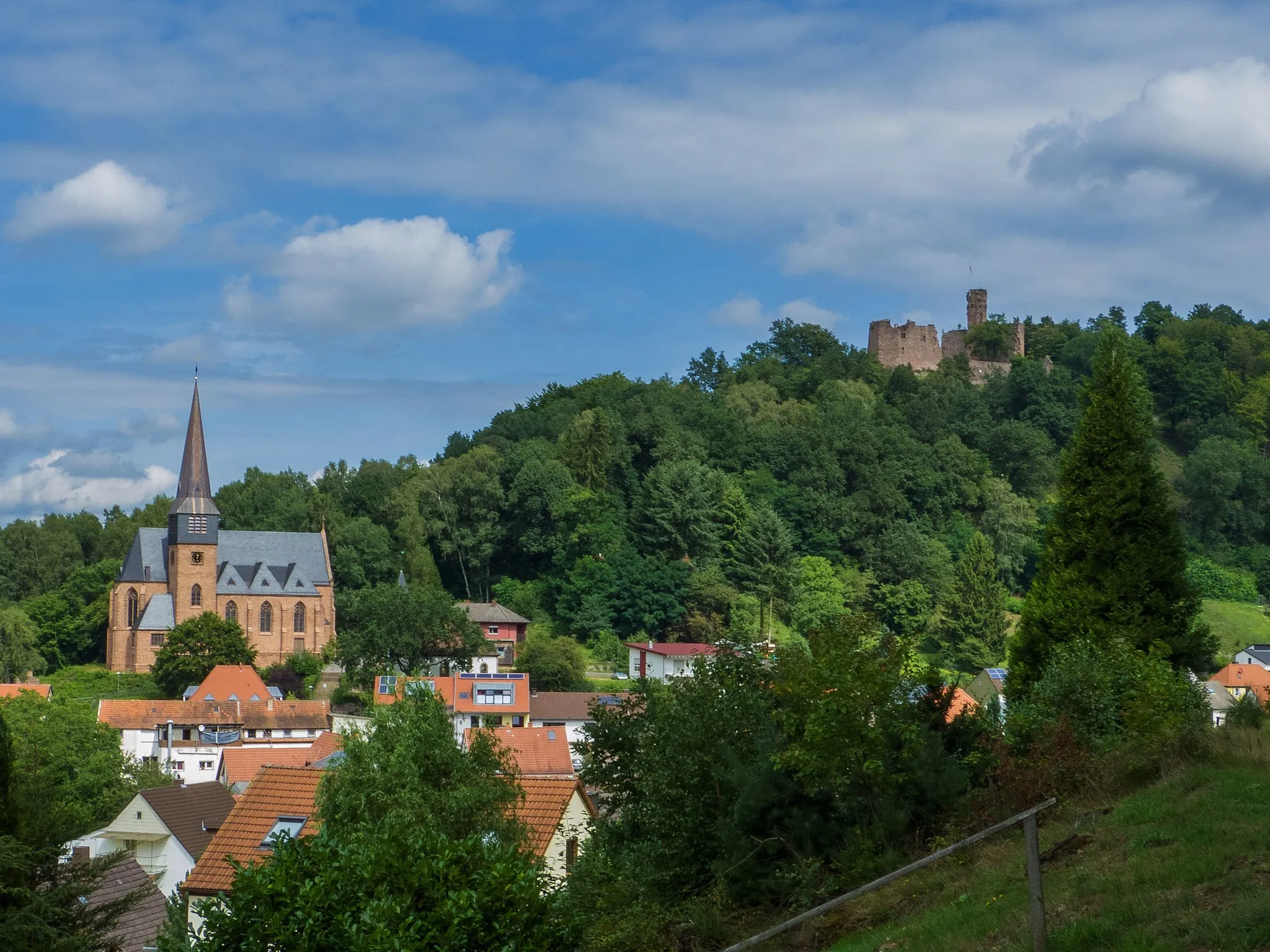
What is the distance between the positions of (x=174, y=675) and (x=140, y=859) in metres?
40.0

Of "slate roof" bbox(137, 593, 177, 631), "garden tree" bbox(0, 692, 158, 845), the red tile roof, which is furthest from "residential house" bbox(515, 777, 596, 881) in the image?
"slate roof" bbox(137, 593, 177, 631)

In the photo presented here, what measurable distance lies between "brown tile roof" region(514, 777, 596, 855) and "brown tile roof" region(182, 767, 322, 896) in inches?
136

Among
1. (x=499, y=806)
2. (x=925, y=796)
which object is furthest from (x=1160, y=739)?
(x=499, y=806)

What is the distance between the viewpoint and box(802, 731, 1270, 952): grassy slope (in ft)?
32.7

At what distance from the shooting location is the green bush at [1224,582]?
93625mm

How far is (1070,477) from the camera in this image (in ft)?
63.9

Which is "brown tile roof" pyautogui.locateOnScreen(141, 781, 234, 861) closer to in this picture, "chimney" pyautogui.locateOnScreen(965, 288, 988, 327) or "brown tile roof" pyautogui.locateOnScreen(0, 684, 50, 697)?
"brown tile roof" pyautogui.locateOnScreen(0, 684, 50, 697)

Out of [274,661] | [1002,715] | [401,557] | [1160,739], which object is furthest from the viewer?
[401,557]

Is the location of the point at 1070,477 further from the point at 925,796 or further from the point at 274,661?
the point at 274,661

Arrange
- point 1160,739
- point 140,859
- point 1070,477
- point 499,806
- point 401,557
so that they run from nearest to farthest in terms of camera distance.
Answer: point 1160,739
point 1070,477
point 499,806
point 140,859
point 401,557

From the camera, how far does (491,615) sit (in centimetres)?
8206

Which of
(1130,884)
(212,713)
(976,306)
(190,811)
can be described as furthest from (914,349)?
(1130,884)

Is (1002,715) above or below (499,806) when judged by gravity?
above

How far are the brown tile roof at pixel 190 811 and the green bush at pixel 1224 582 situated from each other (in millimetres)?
70216
